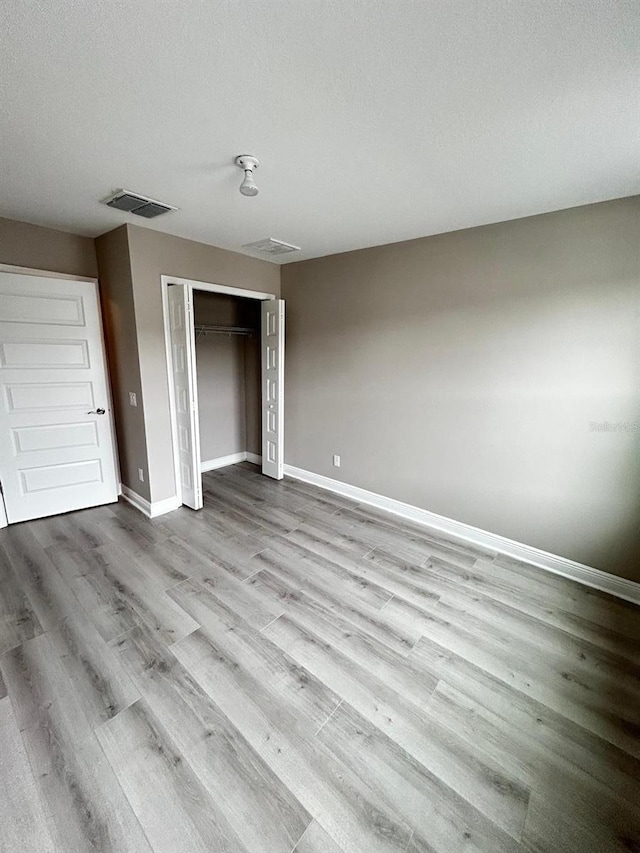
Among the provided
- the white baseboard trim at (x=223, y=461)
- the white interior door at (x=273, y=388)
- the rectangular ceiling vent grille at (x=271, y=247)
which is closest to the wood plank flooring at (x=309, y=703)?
the white interior door at (x=273, y=388)

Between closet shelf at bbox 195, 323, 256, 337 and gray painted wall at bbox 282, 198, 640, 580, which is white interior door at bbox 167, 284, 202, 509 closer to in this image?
closet shelf at bbox 195, 323, 256, 337

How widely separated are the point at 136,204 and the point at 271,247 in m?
1.30

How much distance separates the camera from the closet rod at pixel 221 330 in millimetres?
4088

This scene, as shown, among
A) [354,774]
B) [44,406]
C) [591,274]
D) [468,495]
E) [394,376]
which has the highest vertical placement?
[591,274]

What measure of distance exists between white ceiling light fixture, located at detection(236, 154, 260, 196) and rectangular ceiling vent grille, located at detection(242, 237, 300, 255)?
4.43ft

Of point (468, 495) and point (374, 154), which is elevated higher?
point (374, 154)

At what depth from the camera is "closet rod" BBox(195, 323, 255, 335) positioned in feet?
13.4

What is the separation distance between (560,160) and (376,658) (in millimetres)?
2799

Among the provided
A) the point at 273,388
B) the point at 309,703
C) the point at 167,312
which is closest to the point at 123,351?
the point at 167,312

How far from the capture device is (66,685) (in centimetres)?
168

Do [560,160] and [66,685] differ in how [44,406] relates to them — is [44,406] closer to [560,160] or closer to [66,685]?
[66,685]

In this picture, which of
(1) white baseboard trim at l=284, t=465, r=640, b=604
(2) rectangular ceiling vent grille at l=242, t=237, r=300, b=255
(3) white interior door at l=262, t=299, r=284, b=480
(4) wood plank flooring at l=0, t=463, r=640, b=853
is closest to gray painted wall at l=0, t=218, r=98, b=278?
(2) rectangular ceiling vent grille at l=242, t=237, r=300, b=255

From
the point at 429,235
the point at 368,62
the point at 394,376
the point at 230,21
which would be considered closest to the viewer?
the point at 230,21

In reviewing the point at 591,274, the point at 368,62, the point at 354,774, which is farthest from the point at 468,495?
the point at 368,62
